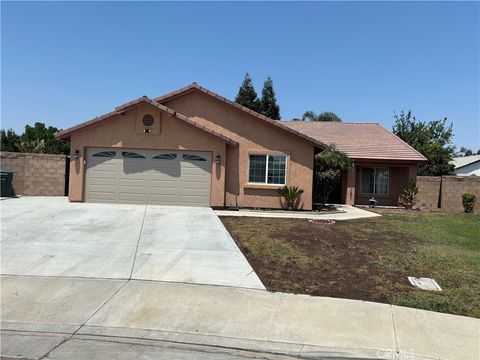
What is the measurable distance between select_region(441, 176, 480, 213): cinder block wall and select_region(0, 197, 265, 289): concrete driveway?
14.9 metres

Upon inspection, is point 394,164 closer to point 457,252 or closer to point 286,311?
point 457,252

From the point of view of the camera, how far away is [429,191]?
78.8 ft

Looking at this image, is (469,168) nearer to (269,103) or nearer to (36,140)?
(269,103)

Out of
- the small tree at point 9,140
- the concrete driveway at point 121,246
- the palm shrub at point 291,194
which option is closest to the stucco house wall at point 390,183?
the palm shrub at point 291,194

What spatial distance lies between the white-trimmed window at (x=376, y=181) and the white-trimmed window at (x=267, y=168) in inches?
308

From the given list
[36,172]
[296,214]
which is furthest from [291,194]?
[36,172]

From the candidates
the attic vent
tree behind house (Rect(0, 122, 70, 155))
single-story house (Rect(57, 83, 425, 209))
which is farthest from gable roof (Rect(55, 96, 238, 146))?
tree behind house (Rect(0, 122, 70, 155))

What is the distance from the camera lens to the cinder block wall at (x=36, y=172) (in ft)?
63.9

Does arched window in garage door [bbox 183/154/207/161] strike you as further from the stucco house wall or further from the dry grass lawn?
the stucco house wall

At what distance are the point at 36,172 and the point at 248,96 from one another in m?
22.3

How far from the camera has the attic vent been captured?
17.3 m

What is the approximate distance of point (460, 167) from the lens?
4847 cm

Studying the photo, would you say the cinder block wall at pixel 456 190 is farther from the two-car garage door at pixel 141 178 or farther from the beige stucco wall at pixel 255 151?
the two-car garage door at pixel 141 178

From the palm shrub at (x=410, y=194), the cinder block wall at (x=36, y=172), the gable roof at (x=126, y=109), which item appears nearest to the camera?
the gable roof at (x=126, y=109)
